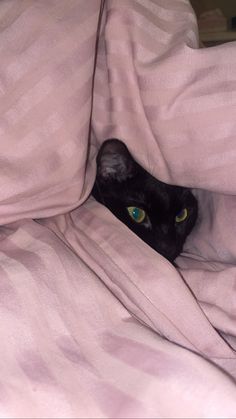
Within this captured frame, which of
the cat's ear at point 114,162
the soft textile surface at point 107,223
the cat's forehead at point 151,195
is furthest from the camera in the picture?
the cat's forehead at point 151,195

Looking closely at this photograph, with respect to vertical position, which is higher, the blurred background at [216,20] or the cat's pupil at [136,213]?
the blurred background at [216,20]

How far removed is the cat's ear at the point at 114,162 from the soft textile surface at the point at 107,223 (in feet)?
0.07

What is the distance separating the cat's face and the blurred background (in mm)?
710

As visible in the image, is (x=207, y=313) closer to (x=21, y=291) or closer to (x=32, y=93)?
(x=21, y=291)

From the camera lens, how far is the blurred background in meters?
1.49

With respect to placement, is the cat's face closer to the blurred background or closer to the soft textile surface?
the soft textile surface

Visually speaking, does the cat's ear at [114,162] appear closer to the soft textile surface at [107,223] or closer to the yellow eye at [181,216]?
the soft textile surface at [107,223]

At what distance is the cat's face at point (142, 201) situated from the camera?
942 mm

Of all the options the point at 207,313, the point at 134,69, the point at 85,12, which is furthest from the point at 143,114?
the point at 207,313

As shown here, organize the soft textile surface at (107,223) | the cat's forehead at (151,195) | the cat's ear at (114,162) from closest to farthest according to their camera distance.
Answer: the soft textile surface at (107,223), the cat's ear at (114,162), the cat's forehead at (151,195)

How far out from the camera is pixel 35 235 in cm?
71

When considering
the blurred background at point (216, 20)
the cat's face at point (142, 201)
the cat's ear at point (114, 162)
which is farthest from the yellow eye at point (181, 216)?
the blurred background at point (216, 20)

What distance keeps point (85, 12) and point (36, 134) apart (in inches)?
8.7

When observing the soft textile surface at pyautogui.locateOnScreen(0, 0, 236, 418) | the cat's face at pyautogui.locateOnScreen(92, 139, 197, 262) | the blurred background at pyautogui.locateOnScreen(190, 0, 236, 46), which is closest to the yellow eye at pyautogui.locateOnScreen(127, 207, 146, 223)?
the cat's face at pyautogui.locateOnScreen(92, 139, 197, 262)
